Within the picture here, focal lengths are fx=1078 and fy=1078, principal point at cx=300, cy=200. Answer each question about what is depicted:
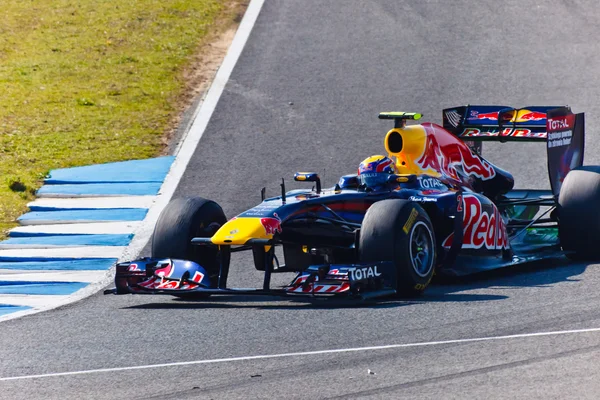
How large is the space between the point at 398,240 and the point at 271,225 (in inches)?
44.0

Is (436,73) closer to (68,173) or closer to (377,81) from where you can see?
(377,81)

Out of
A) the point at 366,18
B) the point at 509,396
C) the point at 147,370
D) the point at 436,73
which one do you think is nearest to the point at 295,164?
the point at 436,73

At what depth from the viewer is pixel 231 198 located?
14.6 m

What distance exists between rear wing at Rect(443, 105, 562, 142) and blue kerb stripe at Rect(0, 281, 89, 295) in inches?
183

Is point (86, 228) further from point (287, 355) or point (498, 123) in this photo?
point (287, 355)

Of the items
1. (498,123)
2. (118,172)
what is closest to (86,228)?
(118,172)

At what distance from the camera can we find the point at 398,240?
924cm

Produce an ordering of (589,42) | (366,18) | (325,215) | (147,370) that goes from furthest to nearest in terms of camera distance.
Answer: (366,18) < (589,42) < (325,215) < (147,370)

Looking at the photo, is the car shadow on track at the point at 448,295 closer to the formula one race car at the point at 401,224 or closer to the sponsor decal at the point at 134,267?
the formula one race car at the point at 401,224

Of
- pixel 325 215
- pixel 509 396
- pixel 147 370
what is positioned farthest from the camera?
pixel 325 215

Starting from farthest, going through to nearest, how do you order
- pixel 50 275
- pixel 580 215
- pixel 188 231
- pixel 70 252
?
1. pixel 70 252
2. pixel 50 275
3. pixel 580 215
4. pixel 188 231

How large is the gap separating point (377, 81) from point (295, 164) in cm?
429

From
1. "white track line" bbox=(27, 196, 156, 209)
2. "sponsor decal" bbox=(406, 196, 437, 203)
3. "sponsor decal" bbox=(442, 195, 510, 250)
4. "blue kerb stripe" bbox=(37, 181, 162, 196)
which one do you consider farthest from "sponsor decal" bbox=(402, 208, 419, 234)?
"blue kerb stripe" bbox=(37, 181, 162, 196)

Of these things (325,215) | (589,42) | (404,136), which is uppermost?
(589,42)
